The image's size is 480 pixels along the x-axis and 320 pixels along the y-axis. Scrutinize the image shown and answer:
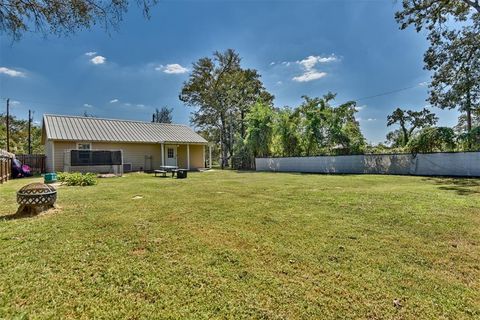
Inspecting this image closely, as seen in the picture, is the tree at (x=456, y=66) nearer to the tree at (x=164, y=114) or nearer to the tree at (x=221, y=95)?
the tree at (x=221, y=95)

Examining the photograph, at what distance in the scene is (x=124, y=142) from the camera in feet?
60.9

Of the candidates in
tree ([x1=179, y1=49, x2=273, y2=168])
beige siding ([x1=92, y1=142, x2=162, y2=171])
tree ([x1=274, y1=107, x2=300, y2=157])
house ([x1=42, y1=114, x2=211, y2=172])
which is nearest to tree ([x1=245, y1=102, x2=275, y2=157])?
Answer: tree ([x1=274, y1=107, x2=300, y2=157])

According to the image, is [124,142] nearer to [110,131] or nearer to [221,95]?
[110,131]

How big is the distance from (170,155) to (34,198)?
16.6 m

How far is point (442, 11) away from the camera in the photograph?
14344 millimetres

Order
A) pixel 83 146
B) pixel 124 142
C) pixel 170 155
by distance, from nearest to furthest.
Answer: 1. pixel 83 146
2. pixel 124 142
3. pixel 170 155

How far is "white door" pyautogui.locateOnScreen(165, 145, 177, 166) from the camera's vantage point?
69.1ft

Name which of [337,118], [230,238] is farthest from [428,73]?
[230,238]

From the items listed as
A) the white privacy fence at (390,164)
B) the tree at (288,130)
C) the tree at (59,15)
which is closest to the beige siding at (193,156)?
the white privacy fence at (390,164)

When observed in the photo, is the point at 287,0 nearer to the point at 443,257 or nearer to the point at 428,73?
the point at 428,73

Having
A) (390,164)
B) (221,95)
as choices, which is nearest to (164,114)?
(221,95)

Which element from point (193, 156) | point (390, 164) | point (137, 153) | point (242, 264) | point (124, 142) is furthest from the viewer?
point (193, 156)

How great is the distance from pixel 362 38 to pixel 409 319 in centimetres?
1873

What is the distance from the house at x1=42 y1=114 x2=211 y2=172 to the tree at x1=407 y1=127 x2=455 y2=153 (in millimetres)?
14983
